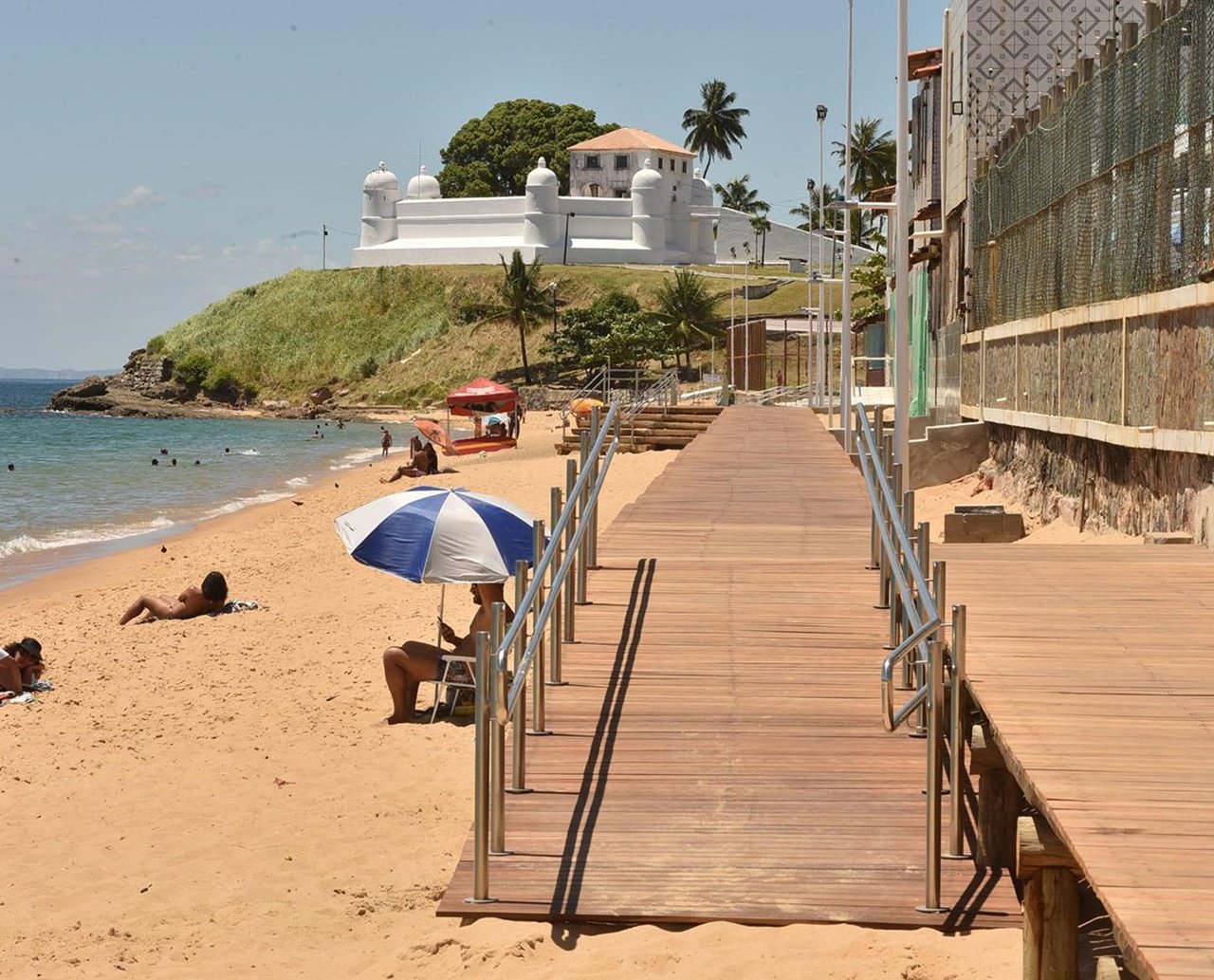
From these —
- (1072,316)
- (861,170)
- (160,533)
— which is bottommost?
(160,533)

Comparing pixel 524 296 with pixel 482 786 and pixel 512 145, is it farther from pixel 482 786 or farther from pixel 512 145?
pixel 482 786

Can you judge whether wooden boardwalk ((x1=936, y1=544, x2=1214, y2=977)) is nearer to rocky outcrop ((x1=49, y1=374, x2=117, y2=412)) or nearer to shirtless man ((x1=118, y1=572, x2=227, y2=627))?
shirtless man ((x1=118, y1=572, x2=227, y2=627))

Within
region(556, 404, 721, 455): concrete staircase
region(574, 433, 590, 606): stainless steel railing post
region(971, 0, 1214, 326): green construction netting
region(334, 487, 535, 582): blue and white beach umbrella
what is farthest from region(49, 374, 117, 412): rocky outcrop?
region(574, 433, 590, 606): stainless steel railing post

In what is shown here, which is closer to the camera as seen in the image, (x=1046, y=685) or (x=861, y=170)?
(x=1046, y=685)

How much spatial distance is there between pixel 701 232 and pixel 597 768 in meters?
100

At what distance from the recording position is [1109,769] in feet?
17.7

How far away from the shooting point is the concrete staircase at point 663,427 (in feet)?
120

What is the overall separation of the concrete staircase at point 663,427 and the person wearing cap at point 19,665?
2367cm

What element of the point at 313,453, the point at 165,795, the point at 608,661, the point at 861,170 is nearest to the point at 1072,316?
the point at 608,661

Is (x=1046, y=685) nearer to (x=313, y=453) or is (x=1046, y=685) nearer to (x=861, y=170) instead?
(x=313, y=453)

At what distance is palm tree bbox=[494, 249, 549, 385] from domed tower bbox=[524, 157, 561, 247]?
374 centimetres

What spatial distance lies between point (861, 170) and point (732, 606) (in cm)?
8062

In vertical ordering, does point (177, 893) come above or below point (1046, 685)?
below

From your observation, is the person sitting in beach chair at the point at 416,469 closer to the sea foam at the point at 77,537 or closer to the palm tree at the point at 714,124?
the sea foam at the point at 77,537
